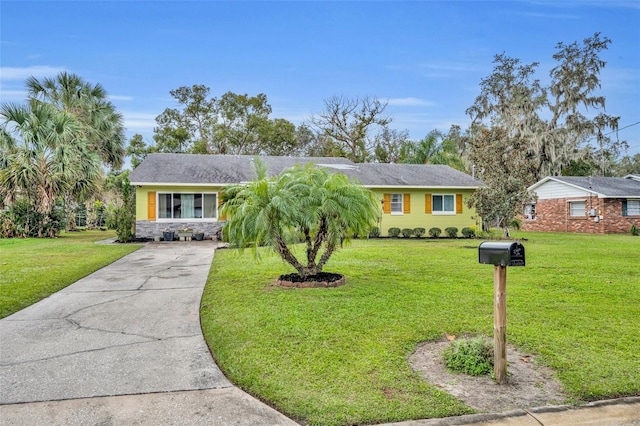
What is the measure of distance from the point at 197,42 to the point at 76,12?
516 centimetres

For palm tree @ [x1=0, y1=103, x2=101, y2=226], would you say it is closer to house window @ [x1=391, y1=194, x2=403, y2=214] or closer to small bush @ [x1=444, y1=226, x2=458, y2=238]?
house window @ [x1=391, y1=194, x2=403, y2=214]

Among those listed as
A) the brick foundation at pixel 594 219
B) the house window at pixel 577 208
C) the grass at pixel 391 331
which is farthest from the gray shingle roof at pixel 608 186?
the grass at pixel 391 331

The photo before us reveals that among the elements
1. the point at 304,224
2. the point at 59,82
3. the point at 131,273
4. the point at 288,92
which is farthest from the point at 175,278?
the point at 288,92

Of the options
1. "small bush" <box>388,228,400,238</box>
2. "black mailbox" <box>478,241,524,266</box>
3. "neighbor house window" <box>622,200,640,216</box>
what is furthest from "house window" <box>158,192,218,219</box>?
"neighbor house window" <box>622,200,640,216</box>

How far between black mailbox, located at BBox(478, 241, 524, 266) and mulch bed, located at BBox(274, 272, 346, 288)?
417 cm

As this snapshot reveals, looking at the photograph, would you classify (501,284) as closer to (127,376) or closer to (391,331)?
(391,331)

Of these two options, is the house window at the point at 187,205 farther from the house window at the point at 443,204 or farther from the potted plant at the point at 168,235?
the house window at the point at 443,204

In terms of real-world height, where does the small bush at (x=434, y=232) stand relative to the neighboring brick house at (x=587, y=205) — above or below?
below

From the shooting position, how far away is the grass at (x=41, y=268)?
6625 mm

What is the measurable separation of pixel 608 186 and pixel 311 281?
2535 cm

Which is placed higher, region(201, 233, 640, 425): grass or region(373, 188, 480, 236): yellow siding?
region(373, 188, 480, 236): yellow siding

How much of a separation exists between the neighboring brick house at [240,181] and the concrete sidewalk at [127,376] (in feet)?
38.9

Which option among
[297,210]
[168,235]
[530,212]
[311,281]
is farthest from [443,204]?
[297,210]

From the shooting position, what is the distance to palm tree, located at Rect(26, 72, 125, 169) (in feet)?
75.5
